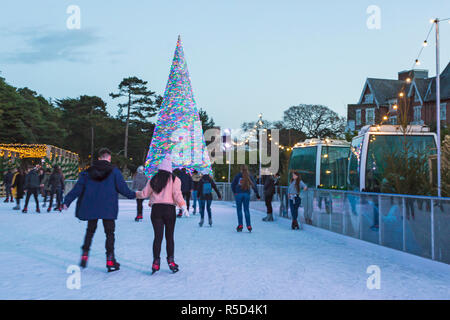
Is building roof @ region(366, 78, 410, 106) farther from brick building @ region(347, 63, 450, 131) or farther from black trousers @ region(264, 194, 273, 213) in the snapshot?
black trousers @ region(264, 194, 273, 213)

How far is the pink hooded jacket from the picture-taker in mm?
7629

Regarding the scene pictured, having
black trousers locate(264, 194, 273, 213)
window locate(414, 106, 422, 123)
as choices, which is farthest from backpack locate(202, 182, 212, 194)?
window locate(414, 106, 422, 123)

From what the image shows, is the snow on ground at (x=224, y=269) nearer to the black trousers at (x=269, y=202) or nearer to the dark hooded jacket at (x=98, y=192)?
the dark hooded jacket at (x=98, y=192)

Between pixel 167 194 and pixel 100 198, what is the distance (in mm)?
909

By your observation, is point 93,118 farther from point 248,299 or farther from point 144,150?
point 248,299

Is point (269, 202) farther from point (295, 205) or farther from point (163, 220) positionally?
point (163, 220)

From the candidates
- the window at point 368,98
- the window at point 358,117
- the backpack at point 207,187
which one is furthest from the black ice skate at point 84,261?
the window at point 358,117

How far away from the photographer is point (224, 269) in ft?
25.9

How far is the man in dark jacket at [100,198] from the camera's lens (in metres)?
7.56

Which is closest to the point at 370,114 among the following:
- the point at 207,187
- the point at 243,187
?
the point at 207,187

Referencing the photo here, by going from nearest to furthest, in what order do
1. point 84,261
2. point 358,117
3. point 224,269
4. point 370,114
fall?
point 84,261, point 224,269, point 370,114, point 358,117

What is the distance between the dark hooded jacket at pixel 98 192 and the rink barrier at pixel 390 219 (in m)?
4.58

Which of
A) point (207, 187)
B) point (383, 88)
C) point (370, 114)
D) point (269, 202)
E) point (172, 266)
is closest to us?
point (172, 266)
